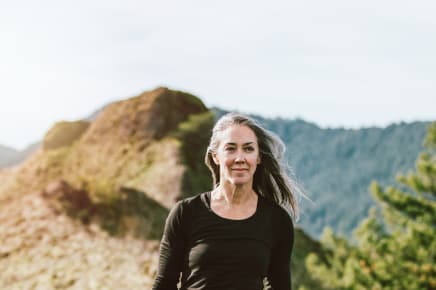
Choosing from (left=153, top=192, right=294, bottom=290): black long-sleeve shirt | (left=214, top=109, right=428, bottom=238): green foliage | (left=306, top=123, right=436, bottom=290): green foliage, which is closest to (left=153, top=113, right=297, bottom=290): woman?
(left=153, top=192, right=294, bottom=290): black long-sleeve shirt

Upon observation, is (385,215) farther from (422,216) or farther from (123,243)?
(123,243)

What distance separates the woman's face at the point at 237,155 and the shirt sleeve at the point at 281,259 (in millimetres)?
263

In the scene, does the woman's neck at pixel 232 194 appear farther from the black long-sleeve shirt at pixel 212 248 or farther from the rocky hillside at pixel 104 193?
the rocky hillside at pixel 104 193

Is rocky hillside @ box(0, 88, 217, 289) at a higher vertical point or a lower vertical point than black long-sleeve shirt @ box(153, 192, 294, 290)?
lower

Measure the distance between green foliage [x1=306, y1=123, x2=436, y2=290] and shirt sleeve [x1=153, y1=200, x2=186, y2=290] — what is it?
10.8m

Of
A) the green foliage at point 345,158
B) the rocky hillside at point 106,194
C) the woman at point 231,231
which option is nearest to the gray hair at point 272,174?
the woman at point 231,231

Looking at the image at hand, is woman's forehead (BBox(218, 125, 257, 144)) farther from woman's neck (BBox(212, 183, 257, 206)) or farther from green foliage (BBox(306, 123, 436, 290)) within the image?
green foliage (BBox(306, 123, 436, 290))

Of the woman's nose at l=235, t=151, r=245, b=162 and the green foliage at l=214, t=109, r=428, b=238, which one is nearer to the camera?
the woman's nose at l=235, t=151, r=245, b=162

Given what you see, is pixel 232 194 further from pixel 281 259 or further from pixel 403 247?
pixel 403 247

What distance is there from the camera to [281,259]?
2.68m

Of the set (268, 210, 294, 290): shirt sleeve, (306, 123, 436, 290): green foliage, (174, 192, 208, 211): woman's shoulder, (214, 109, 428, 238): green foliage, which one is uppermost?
(174, 192, 208, 211): woman's shoulder

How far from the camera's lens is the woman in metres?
2.49

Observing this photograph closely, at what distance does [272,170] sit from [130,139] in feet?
57.8

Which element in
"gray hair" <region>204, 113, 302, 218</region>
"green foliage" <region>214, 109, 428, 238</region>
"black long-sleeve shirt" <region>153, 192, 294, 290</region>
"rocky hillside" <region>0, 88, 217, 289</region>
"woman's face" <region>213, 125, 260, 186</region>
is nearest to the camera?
"black long-sleeve shirt" <region>153, 192, 294, 290</region>
